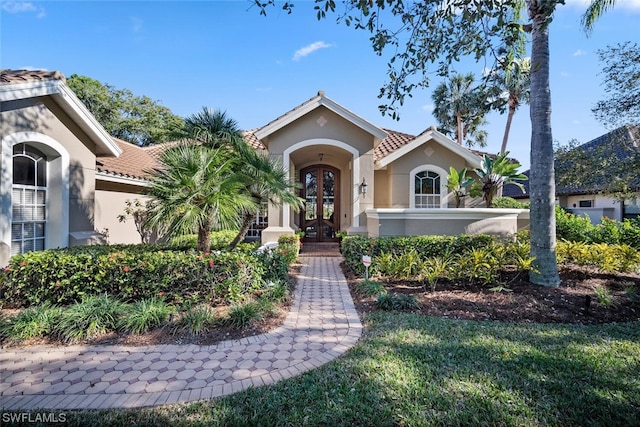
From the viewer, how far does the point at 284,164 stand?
42.1 feet

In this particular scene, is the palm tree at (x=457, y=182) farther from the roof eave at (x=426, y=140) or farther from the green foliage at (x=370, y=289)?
the green foliage at (x=370, y=289)

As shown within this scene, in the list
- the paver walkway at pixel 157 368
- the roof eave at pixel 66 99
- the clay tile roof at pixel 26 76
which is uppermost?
the clay tile roof at pixel 26 76

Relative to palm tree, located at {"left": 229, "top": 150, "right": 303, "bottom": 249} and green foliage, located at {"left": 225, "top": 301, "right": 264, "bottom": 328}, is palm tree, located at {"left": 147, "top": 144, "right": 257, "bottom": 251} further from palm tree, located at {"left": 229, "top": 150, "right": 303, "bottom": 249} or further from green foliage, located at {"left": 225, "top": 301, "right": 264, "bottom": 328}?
green foliage, located at {"left": 225, "top": 301, "right": 264, "bottom": 328}

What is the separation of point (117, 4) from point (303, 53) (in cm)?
584

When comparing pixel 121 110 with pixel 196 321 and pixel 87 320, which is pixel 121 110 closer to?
pixel 87 320

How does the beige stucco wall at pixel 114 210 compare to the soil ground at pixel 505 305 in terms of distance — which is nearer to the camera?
the soil ground at pixel 505 305

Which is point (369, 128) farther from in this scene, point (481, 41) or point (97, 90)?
point (97, 90)

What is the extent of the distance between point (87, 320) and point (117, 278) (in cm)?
126

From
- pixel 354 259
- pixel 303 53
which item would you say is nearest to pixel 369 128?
pixel 303 53

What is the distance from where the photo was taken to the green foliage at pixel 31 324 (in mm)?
4906

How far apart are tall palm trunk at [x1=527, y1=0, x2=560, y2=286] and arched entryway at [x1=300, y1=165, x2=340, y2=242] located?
9.81 m

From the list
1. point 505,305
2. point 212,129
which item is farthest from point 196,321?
point 505,305

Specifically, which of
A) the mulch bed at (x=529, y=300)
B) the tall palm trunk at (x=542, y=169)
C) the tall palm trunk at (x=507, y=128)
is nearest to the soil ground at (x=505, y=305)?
the mulch bed at (x=529, y=300)

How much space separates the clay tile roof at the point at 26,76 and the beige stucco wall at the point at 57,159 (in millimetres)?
554
